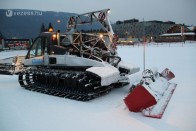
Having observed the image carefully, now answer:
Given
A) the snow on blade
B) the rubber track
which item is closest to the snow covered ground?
the snow on blade

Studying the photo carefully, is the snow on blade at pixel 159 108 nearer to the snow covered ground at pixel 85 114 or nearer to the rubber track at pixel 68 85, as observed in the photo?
the snow covered ground at pixel 85 114

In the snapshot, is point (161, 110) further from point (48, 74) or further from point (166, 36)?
point (166, 36)

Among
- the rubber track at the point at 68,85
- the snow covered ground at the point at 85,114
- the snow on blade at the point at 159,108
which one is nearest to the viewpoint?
the snow covered ground at the point at 85,114

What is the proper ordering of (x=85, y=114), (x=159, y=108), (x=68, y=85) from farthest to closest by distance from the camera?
(x=68, y=85) < (x=159, y=108) < (x=85, y=114)

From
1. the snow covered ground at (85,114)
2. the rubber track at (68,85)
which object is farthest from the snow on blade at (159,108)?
the rubber track at (68,85)

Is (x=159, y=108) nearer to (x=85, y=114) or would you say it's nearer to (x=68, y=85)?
(x=85, y=114)

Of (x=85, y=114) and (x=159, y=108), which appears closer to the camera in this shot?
(x=85, y=114)

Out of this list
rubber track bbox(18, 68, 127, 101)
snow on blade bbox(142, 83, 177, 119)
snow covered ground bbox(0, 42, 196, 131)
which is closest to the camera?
snow covered ground bbox(0, 42, 196, 131)

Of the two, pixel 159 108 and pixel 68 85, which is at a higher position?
pixel 68 85

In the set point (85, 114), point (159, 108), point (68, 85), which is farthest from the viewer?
point (68, 85)

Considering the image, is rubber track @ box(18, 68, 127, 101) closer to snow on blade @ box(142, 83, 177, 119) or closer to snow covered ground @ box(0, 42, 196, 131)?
snow covered ground @ box(0, 42, 196, 131)

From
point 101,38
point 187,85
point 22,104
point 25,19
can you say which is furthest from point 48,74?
point 25,19

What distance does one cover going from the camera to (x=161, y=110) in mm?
5883

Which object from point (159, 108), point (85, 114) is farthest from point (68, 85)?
point (159, 108)
